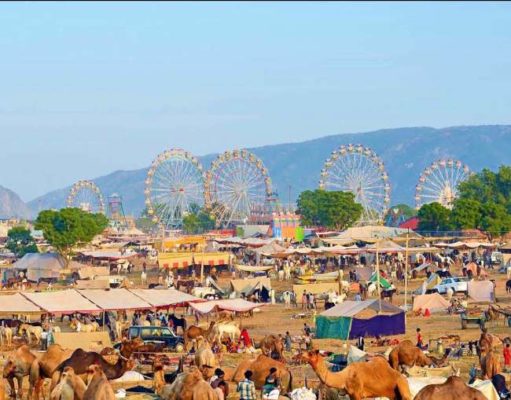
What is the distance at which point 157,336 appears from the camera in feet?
113

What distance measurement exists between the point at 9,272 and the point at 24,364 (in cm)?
4965

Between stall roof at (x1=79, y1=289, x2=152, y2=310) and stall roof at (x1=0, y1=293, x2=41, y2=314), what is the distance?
191 centimetres

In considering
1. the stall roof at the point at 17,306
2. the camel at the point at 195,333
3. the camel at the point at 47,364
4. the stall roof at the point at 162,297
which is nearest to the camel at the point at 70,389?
the camel at the point at 47,364

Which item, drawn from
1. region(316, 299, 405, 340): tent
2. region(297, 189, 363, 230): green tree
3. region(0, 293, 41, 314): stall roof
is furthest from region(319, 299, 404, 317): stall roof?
region(297, 189, 363, 230): green tree

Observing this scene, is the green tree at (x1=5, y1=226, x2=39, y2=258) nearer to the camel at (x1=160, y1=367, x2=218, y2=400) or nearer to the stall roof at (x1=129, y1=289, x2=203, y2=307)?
the stall roof at (x1=129, y1=289, x2=203, y2=307)

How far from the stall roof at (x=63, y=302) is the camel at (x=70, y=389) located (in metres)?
16.3

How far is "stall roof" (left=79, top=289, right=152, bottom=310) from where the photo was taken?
38.4 meters

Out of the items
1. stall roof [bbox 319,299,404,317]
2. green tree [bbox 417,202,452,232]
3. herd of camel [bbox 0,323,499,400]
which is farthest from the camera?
green tree [bbox 417,202,452,232]

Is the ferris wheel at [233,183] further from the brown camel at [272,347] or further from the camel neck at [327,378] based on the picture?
the camel neck at [327,378]

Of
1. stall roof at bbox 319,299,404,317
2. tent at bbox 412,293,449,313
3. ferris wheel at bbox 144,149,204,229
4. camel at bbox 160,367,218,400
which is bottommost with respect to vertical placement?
tent at bbox 412,293,449,313

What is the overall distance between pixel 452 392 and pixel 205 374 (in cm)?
685

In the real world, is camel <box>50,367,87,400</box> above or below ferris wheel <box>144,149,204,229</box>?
below

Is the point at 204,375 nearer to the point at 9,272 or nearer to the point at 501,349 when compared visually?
A: the point at 501,349

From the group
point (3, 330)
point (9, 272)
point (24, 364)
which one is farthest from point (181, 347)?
point (9, 272)
